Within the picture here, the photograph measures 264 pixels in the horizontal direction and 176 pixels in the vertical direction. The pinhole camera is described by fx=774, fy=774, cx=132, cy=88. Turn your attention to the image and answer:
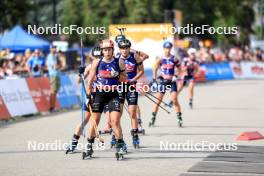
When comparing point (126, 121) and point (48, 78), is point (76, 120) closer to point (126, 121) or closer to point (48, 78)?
point (126, 121)

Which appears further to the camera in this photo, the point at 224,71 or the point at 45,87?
the point at 224,71

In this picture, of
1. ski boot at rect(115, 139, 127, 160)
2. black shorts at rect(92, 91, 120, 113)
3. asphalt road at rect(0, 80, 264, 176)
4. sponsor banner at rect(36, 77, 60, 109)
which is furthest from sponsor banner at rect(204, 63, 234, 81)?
ski boot at rect(115, 139, 127, 160)

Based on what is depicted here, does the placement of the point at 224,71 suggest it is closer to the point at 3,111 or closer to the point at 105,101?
→ the point at 3,111

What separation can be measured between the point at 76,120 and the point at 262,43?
4567 centimetres

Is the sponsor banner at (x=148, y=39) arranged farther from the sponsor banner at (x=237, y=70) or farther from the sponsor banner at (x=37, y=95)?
the sponsor banner at (x=37, y=95)

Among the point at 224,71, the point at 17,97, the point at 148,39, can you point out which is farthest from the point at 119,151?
the point at 224,71

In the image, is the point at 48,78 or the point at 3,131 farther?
the point at 48,78

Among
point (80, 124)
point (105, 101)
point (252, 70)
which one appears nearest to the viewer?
point (105, 101)

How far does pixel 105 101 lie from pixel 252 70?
35.3 m

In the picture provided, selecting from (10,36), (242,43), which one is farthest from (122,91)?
(242,43)

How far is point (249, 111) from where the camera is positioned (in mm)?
22594

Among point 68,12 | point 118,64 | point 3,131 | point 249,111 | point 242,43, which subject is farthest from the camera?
point 242,43

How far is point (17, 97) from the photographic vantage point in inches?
824

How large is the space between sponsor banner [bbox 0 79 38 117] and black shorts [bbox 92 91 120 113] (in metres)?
7.78
